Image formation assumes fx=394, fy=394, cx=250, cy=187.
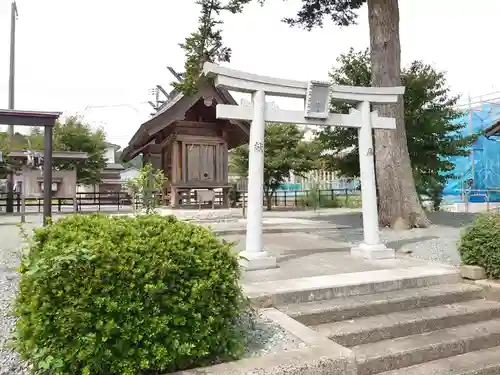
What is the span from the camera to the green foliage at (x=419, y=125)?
46.2 ft

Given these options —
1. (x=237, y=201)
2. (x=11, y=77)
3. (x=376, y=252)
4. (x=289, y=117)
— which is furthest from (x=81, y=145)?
(x=376, y=252)

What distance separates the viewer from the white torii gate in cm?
591

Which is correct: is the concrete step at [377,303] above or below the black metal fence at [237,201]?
below

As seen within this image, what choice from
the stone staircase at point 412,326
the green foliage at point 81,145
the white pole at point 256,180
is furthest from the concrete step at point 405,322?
the green foliage at point 81,145

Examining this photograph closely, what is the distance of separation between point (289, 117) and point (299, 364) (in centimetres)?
437

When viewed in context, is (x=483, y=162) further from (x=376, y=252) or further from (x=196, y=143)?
(x=376, y=252)

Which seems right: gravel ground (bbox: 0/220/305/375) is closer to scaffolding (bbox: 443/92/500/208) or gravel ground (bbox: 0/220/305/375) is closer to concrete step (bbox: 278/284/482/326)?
concrete step (bbox: 278/284/482/326)

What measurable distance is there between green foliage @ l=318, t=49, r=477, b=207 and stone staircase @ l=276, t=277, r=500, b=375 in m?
9.94

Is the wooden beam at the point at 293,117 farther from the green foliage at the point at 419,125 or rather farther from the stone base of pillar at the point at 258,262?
the green foliage at the point at 419,125

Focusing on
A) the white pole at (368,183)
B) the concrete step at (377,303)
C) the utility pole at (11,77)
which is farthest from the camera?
the utility pole at (11,77)

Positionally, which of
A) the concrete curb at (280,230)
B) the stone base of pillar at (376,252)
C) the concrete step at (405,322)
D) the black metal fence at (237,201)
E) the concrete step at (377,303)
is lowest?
the concrete step at (405,322)

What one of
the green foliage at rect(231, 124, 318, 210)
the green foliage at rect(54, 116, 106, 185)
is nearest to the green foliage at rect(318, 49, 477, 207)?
the green foliage at rect(231, 124, 318, 210)

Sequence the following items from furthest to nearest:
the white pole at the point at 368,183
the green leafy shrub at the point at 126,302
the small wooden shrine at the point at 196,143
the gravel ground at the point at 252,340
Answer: the small wooden shrine at the point at 196,143, the white pole at the point at 368,183, the gravel ground at the point at 252,340, the green leafy shrub at the point at 126,302

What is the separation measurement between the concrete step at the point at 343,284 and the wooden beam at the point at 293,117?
8.28ft
